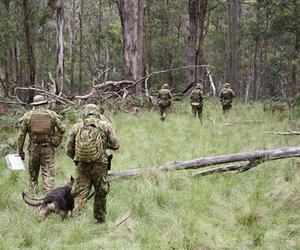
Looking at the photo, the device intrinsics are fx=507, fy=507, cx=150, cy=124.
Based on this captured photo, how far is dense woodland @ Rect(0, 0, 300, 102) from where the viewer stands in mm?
22016

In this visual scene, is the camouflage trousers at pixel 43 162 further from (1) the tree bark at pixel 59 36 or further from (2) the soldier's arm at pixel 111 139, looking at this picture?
(1) the tree bark at pixel 59 36

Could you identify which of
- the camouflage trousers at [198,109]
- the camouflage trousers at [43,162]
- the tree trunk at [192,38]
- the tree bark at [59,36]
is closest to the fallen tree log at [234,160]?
the camouflage trousers at [43,162]

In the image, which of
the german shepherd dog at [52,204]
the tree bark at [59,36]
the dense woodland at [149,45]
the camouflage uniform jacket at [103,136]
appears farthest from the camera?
the dense woodland at [149,45]

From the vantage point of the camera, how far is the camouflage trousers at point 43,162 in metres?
8.81

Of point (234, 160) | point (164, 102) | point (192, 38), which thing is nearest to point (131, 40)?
point (164, 102)

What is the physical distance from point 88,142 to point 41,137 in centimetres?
217

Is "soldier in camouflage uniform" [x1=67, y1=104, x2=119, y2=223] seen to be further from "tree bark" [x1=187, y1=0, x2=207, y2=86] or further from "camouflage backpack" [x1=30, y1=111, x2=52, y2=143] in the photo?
"tree bark" [x1=187, y1=0, x2=207, y2=86]

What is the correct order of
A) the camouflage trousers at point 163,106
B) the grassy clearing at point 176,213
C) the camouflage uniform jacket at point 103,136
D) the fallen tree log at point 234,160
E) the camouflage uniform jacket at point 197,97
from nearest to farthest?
the grassy clearing at point 176,213
the camouflage uniform jacket at point 103,136
the fallen tree log at point 234,160
the camouflage trousers at point 163,106
the camouflage uniform jacket at point 197,97

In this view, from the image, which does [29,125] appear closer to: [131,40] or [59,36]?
[59,36]

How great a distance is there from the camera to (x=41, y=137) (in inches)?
342

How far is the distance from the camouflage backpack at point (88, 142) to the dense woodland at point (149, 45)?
9304 mm

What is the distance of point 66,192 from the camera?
24.7 ft

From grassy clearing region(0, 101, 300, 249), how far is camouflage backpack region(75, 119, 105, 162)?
3.23ft

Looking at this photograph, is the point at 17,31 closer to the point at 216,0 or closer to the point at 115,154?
the point at 115,154
